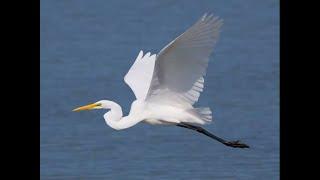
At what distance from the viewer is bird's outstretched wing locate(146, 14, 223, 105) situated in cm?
557

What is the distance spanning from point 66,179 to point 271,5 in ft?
13.7

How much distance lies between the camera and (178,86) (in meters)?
6.01

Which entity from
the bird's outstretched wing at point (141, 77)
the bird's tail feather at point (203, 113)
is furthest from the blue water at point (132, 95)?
the bird's tail feather at point (203, 113)

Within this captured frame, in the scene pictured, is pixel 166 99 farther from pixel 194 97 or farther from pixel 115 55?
pixel 115 55

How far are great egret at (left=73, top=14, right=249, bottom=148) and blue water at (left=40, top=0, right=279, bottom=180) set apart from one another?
0.61 metres

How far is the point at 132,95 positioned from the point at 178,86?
1.96 m

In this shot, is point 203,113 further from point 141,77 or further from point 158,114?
→ point 141,77

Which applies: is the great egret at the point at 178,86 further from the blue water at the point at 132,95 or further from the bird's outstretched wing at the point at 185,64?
the blue water at the point at 132,95

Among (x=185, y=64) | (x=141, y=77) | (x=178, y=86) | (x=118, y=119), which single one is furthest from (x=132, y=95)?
(x=185, y=64)

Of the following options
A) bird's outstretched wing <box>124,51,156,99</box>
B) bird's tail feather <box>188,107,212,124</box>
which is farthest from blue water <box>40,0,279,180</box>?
bird's tail feather <box>188,107,212,124</box>

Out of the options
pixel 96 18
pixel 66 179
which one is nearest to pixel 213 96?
pixel 66 179

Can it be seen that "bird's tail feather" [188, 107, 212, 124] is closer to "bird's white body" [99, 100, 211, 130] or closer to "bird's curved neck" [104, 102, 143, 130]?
"bird's white body" [99, 100, 211, 130]

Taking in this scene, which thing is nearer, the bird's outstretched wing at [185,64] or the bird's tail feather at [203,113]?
the bird's outstretched wing at [185,64]

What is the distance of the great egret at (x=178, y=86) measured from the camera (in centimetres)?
562
